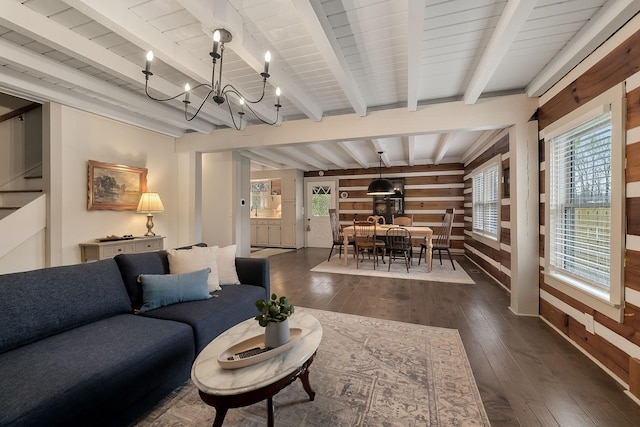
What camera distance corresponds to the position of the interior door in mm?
→ 8273

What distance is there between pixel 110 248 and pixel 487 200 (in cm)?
617

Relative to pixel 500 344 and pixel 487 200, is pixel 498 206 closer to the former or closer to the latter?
pixel 487 200

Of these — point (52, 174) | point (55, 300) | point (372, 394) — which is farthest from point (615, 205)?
point (52, 174)

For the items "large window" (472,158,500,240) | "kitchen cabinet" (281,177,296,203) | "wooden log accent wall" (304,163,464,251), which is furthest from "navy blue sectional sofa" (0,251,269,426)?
"wooden log accent wall" (304,163,464,251)

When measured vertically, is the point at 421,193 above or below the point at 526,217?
above

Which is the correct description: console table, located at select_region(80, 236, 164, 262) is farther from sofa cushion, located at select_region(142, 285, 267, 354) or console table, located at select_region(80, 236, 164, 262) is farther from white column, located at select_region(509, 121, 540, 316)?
white column, located at select_region(509, 121, 540, 316)

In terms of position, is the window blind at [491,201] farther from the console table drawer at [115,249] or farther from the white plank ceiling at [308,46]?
the console table drawer at [115,249]

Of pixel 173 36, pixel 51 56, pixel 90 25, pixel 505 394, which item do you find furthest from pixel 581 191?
pixel 51 56

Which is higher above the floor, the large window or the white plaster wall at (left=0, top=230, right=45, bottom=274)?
the large window

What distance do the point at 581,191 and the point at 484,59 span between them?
143cm

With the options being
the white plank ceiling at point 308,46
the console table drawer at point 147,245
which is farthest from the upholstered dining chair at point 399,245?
the console table drawer at point 147,245

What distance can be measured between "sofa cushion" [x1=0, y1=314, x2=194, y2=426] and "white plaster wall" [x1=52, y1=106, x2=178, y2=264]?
2.27 meters

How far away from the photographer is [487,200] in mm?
5008

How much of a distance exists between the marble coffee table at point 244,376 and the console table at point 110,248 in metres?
2.77
